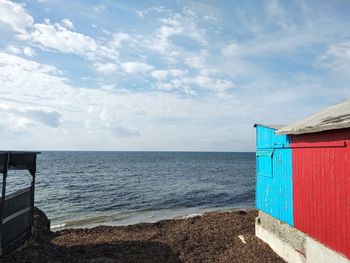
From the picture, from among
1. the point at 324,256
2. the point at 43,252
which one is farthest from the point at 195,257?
the point at 43,252

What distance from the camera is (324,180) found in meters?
8.28

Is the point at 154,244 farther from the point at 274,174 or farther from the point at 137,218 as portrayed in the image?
the point at 137,218

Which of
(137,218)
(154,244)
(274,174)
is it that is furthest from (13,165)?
(137,218)

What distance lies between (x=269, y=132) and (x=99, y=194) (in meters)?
24.2

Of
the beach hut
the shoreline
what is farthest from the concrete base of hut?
the shoreline

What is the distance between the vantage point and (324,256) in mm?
8125

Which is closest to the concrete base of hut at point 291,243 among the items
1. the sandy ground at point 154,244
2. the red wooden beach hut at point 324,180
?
the red wooden beach hut at point 324,180

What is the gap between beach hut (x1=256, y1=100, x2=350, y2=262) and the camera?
24.6ft

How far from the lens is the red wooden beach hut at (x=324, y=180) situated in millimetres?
7449

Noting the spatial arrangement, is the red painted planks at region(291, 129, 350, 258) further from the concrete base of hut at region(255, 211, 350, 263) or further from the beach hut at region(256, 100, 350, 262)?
the concrete base of hut at region(255, 211, 350, 263)

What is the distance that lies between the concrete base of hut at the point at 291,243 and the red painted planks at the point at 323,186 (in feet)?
0.62

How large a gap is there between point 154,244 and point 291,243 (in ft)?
16.2

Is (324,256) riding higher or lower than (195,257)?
higher

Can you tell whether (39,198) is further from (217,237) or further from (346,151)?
(346,151)
